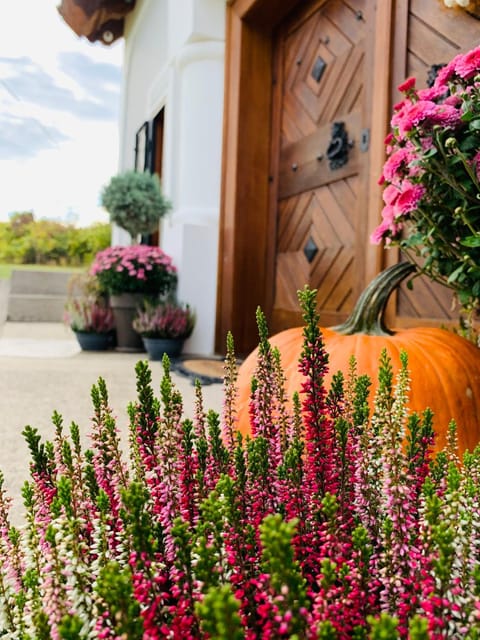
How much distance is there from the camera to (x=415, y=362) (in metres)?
1.29

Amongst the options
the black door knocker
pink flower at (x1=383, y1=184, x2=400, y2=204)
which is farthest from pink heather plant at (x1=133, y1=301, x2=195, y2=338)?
pink flower at (x1=383, y1=184, x2=400, y2=204)

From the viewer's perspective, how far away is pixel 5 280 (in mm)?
8312

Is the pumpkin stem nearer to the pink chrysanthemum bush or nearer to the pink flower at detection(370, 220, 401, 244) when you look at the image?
the pink flower at detection(370, 220, 401, 244)

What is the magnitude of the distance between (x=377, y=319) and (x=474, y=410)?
0.33 m

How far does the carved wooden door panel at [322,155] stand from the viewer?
109 inches

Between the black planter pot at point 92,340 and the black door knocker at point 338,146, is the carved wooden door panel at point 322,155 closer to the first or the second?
the black door knocker at point 338,146

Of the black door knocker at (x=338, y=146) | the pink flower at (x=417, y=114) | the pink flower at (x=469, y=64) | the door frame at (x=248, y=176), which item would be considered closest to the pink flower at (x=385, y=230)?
the pink flower at (x=417, y=114)

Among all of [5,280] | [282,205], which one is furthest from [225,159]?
[5,280]

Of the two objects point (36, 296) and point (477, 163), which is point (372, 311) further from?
point (36, 296)

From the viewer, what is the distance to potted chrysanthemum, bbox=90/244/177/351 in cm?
424

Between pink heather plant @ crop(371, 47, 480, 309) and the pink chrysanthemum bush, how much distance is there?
0.80m

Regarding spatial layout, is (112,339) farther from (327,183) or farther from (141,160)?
(141,160)

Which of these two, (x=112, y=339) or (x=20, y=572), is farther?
(x=112, y=339)

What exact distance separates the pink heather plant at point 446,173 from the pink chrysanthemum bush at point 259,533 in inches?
31.5
